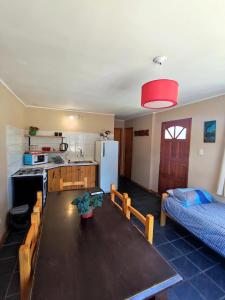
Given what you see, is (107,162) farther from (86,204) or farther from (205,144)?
(86,204)

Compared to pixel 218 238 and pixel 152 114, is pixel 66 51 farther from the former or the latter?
pixel 152 114

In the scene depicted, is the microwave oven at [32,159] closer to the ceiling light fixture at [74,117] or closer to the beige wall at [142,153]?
the ceiling light fixture at [74,117]

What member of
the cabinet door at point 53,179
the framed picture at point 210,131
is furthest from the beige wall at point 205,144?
the cabinet door at point 53,179

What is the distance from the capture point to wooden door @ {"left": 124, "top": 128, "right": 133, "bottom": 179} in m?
5.58

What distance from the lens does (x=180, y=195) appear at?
8.27 feet

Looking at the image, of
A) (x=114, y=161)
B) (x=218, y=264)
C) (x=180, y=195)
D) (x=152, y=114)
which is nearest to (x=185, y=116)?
(x=152, y=114)

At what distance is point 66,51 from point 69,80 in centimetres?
71

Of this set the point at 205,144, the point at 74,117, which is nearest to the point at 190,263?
the point at 205,144

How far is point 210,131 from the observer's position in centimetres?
274

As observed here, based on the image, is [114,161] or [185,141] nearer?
[185,141]

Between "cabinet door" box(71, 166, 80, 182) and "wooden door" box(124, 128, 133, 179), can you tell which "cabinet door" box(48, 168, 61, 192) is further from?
"wooden door" box(124, 128, 133, 179)

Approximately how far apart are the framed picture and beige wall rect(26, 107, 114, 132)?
256 centimetres

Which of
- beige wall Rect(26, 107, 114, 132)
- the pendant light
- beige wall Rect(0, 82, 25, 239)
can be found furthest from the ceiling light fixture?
the pendant light

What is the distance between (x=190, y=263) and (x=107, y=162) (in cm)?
269
